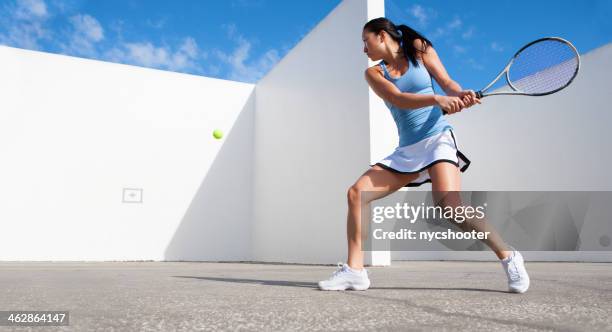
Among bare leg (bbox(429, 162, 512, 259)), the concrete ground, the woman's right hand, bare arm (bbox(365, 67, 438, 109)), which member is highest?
bare arm (bbox(365, 67, 438, 109))

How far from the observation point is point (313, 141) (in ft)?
→ 17.8

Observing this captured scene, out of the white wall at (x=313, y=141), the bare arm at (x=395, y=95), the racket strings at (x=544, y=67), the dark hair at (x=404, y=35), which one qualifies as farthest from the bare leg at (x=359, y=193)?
the white wall at (x=313, y=141)

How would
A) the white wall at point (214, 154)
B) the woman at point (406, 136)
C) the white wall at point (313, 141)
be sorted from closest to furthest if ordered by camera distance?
the woman at point (406, 136)
the white wall at point (313, 141)
the white wall at point (214, 154)

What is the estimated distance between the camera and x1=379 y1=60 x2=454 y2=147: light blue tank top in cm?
187

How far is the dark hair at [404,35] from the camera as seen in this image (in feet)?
6.21

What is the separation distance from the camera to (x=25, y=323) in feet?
3.52

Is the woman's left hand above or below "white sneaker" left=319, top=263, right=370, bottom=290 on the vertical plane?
above

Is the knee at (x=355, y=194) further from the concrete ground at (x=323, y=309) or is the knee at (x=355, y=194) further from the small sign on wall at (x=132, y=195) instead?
the small sign on wall at (x=132, y=195)

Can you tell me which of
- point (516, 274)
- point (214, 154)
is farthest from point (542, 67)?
point (214, 154)

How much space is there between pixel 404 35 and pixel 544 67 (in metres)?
0.66

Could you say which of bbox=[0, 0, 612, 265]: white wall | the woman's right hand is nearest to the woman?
the woman's right hand

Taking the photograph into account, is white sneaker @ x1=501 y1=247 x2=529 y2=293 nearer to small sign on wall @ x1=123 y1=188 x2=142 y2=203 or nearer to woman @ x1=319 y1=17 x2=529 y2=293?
woman @ x1=319 y1=17 x2=529 y2=293

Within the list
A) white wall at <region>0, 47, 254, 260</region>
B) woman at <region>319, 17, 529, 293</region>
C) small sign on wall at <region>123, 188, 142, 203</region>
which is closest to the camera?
woman at <region>319, 17, 529, 293</region>

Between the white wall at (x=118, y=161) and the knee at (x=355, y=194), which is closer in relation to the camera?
the knee at (x=355, y=194)
